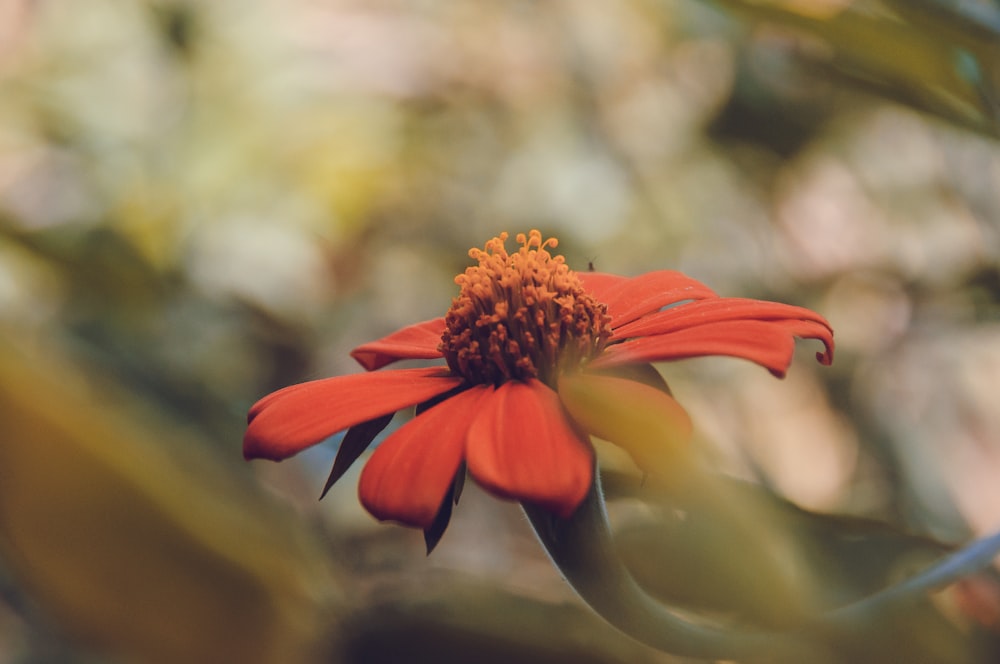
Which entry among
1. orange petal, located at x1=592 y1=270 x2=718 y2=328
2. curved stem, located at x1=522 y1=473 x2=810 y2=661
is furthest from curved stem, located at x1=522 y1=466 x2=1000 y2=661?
orange petal, located at x1=592 y1=270 x2=718 y2=328

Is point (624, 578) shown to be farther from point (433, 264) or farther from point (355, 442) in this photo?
point (433, 264)

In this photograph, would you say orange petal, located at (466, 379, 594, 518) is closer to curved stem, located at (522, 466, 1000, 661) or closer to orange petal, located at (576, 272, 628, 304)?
curved stem, located at (522, 466, 1000, 661)

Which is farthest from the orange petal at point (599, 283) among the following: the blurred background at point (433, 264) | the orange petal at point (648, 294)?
the blurred background at point (433, 264)

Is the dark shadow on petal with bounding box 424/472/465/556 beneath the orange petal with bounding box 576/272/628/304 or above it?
beneath

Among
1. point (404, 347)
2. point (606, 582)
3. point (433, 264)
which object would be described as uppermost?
point (433, 264)

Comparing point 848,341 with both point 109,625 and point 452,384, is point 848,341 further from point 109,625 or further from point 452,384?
point 109,625

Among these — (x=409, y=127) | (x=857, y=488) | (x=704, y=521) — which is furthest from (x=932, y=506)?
(x=409, y=127)

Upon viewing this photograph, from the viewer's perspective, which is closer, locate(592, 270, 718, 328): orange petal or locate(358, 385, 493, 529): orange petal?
locate(358, 385, 493, 529): orange petal

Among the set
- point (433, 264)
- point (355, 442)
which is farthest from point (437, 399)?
point (433, 264)
